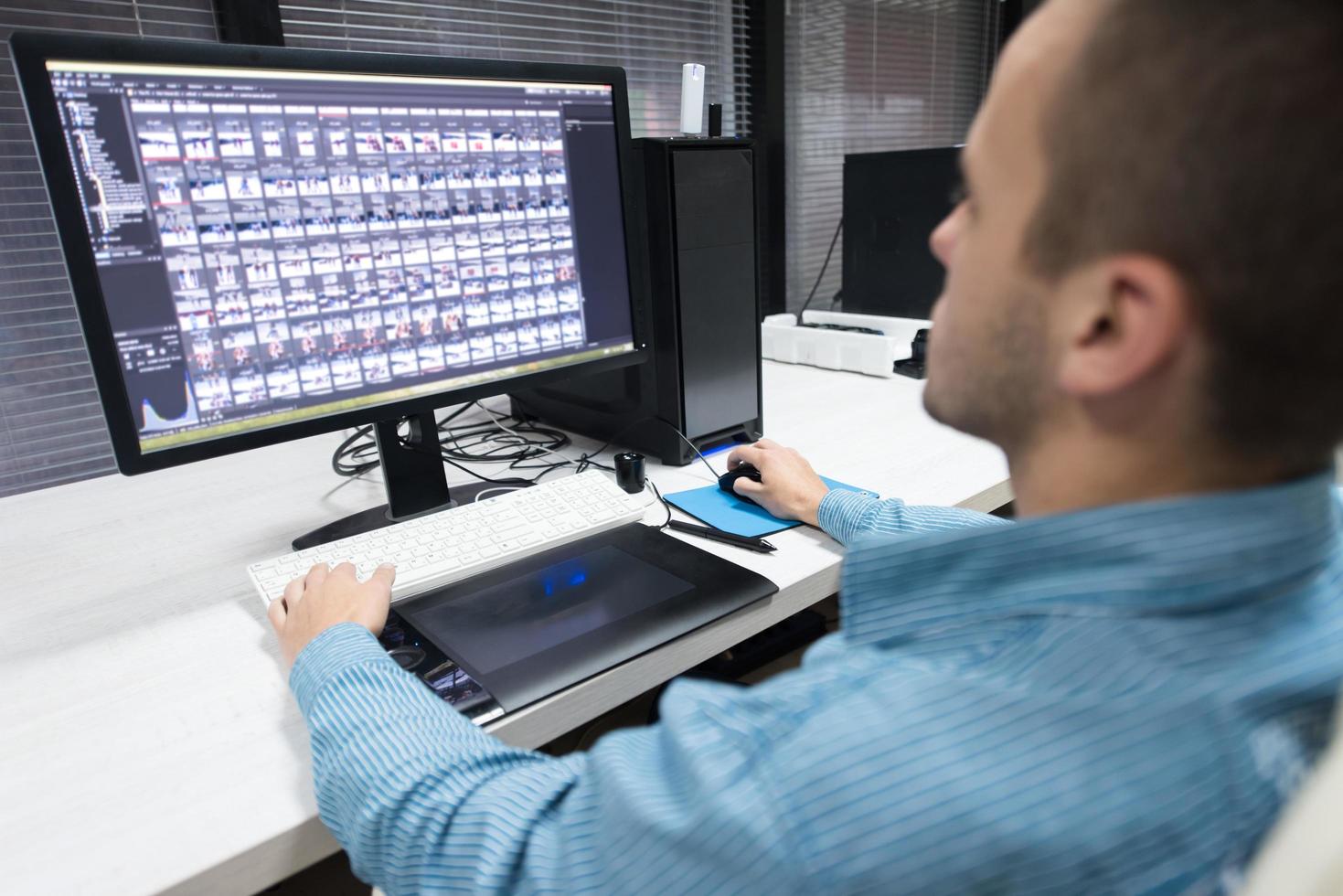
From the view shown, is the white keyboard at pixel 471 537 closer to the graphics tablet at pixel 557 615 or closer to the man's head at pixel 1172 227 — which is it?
the graphics tablet at pixel 557 615

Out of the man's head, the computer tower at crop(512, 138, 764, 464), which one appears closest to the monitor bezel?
the computer tower at crop(512, 138, 764, 464)

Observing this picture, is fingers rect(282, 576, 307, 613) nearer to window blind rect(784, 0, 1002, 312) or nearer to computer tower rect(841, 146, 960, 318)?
computer tower rect(841, 146, 960, 318)

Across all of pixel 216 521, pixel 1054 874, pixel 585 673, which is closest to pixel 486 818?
pixel 585 673

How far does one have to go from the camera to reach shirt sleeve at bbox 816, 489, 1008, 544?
0.84m

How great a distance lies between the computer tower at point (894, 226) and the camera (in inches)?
62.9

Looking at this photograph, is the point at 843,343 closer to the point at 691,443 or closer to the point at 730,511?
the point at 691,443

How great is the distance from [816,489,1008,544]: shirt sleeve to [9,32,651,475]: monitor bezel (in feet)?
1.21

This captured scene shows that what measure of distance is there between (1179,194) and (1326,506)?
174 millimetres

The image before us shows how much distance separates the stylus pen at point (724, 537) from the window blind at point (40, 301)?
1.09 m

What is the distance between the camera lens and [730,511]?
0.95m

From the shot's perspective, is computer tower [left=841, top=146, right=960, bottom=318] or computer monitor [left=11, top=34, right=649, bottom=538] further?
computer tower [left=841, top=146, right=960, bottom=318]

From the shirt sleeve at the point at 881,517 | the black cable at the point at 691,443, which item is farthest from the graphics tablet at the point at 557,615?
the black cable at the point at 691,443

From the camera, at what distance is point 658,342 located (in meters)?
1.10

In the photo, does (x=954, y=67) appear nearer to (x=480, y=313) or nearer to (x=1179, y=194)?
(x=480, y=313)
